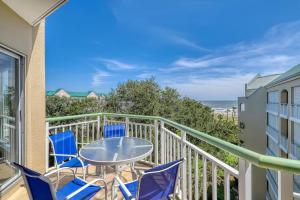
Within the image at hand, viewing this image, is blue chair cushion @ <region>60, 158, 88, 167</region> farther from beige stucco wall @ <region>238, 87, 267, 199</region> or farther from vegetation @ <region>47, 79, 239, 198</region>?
beige stucco wall @ <region>238, 87, 267, 199</region>

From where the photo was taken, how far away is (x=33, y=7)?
9.08ft

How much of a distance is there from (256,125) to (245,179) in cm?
1932

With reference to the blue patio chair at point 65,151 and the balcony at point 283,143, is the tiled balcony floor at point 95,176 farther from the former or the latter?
the balcony at point 283,143

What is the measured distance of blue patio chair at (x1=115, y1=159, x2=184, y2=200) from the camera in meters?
1.60

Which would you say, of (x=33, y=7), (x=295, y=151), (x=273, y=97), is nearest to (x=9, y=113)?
(x=33, y=7)

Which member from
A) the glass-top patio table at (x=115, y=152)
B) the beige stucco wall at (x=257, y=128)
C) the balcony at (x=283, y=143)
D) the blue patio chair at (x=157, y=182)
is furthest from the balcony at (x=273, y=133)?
the blue patio chair at (x=157, y=182)

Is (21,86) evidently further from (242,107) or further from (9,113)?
(242,107)

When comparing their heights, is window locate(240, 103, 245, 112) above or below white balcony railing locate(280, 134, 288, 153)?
above

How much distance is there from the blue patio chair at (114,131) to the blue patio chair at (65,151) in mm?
788

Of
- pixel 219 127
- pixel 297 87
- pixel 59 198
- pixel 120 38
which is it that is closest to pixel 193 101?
pixel 219 127

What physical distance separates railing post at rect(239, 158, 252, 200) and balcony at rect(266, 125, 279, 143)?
1419 cm

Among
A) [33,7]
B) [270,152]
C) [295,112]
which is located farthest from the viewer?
[270,152]

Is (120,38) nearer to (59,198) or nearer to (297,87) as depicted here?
(297,87)

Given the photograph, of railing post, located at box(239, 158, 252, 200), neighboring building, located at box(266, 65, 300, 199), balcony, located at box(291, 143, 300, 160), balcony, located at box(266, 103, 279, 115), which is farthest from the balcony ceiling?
balcony, located at box(266, 103, 279, 115)
